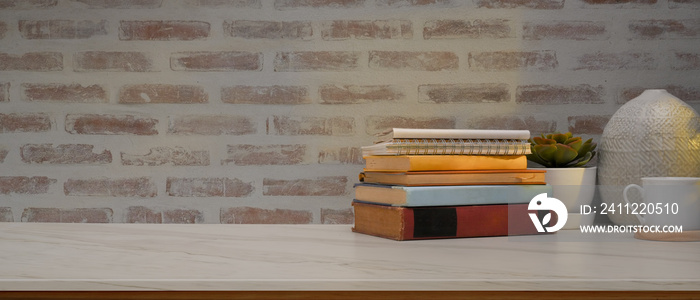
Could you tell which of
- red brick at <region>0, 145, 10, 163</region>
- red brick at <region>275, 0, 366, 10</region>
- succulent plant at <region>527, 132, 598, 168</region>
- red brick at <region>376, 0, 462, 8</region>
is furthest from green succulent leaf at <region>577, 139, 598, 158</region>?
red brick at <region>0, 145, 10, 163</region>

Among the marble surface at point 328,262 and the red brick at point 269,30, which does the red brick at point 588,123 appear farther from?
the red brick at point 269,30

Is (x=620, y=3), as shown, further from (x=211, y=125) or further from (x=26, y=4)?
(x=26, y=4)

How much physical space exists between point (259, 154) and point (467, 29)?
589mm

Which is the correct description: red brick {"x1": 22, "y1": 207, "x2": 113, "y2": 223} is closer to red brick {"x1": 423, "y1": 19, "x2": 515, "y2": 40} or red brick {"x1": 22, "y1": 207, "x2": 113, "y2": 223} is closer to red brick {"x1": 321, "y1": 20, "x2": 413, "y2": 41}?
red brick {"x1": 321, "y1": 20, "x2": 413, "y2": 41}

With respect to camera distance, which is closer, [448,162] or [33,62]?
[448,162]

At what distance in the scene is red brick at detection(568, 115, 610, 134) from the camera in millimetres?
1613

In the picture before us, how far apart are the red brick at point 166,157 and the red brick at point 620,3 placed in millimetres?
1000

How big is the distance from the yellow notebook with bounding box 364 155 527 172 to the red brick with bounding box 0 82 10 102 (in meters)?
0.95

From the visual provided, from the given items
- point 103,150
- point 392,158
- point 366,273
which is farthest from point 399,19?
point 366,273

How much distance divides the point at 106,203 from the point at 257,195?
0.37 meters

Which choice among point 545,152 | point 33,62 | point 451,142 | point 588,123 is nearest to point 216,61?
point 33,62

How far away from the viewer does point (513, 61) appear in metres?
1.61

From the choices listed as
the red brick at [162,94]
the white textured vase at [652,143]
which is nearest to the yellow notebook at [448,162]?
the white textured vase at [652,143]

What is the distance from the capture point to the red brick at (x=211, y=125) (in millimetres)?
1606
